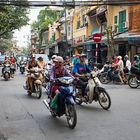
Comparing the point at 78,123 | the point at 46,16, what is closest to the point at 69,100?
the point at 78,123

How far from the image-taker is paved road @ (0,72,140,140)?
7520 mm

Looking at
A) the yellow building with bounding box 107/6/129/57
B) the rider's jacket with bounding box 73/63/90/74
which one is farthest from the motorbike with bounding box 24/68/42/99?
the yellow building with bounding box 107/6/129/57

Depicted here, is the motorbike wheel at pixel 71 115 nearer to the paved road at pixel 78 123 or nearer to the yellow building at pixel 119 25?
the paved road at pixel 78 123

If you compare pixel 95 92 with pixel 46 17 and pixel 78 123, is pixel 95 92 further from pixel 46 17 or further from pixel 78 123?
pixel 46 17

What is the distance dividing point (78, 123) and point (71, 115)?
51cm

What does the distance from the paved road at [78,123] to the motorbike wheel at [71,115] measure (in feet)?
0.44

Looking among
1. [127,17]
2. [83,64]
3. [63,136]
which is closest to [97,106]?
[83,64]

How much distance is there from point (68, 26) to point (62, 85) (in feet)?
143

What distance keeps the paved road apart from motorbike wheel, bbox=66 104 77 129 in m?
0.13

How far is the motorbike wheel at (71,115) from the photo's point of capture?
26.7 feet

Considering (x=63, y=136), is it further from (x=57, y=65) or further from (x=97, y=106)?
(x=97, y=106)

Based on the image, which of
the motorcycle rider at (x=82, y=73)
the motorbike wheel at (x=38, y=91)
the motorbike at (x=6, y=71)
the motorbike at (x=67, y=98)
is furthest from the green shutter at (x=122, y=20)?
the motorbike at (x=67, y=98)

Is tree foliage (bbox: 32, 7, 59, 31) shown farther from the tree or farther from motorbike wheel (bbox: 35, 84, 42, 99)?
motorbike wheel (bbox: 35, 84, 42, 99)

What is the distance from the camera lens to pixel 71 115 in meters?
8.38
